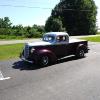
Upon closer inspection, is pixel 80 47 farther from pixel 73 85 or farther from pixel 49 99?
pixel 49 99

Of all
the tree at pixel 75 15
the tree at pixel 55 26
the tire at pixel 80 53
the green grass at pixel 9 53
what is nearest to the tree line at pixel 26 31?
the tree at pixel 55 26

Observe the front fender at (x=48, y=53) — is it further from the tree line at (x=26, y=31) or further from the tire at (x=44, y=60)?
the tree line at (x=26, y=31)

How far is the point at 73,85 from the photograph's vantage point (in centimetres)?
1028

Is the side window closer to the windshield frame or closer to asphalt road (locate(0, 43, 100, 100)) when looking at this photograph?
the windshield frame

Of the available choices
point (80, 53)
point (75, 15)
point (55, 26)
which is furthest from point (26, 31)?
point (80, 53)

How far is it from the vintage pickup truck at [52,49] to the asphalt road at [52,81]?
0.55 metres

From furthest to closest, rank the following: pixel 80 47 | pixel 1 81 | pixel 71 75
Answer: pixel 80 47 → pixel 71 75 → pixel 1 81

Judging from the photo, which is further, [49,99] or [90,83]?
[90,83]

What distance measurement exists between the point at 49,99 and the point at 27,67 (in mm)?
6011

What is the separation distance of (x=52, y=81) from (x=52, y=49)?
4.64 m

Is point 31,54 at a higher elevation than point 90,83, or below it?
higher

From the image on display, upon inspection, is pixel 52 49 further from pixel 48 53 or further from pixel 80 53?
pixel 80 53

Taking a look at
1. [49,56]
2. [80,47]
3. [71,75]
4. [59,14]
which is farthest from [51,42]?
[59,14]

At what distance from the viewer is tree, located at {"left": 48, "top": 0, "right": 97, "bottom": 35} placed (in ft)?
200
